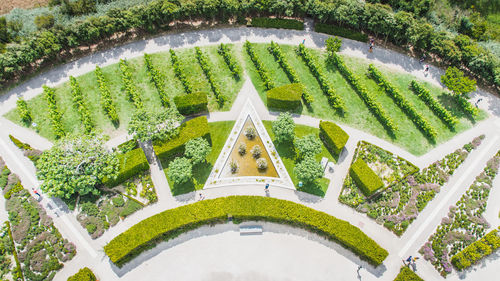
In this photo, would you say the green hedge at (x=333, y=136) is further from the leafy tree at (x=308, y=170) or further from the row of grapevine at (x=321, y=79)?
the leafy tree at (x=308, y=170)

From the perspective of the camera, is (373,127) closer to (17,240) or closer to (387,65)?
(387,65)

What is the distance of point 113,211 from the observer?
122 feet

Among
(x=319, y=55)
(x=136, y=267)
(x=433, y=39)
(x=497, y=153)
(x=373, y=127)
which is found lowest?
(x=497, y=153)

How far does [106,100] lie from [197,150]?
1634cm

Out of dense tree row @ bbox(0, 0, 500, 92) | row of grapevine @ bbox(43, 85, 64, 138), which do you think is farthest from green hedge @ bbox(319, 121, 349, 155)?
row of grapevine @ bbox(43, 85, 64, 138)

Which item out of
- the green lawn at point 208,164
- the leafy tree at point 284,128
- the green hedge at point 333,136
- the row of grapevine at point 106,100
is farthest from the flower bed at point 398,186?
the row of grapevine at point 106,100

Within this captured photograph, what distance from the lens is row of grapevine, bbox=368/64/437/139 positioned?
42.1 m

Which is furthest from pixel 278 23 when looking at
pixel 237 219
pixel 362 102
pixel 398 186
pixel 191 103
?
pixel 237 219

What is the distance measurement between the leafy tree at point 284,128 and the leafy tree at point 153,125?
12.9 m

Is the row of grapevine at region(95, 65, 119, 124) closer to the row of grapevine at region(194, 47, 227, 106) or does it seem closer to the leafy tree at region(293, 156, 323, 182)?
the row of grapevine at region(194, 47, 227, 106)

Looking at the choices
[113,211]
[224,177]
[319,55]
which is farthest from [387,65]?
[113,211]

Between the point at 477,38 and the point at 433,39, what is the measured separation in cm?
1027

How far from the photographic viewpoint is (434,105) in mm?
44188

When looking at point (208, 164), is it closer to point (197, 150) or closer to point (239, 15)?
point (197, 150)
